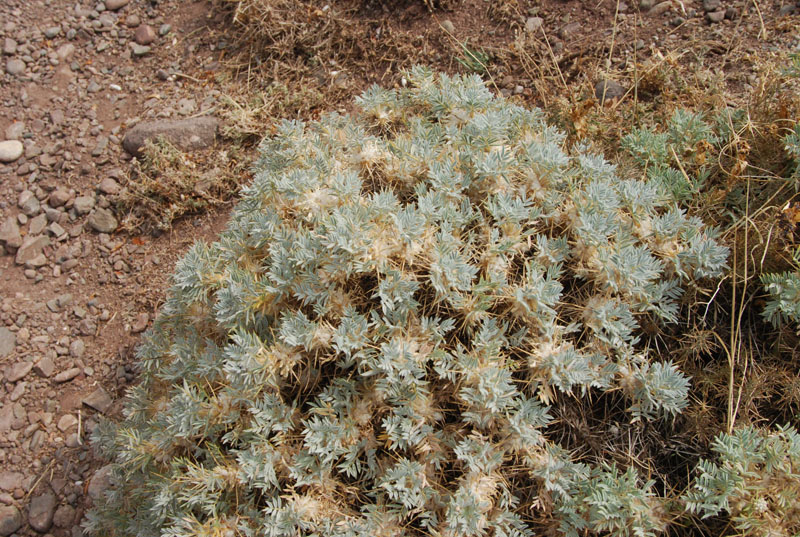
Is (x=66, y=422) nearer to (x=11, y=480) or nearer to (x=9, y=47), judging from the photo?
(x=11, y=480)

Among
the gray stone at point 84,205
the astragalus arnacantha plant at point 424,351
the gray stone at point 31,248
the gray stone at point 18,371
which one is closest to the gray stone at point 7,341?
the gray stone at point 18,371

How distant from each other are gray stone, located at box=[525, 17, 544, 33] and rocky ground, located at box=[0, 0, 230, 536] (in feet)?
7.24

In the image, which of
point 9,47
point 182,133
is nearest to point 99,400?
point 182,133

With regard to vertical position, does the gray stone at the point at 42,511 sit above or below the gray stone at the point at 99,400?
below

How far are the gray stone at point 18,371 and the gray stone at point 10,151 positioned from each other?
1.61 m

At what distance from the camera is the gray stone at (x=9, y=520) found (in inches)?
124

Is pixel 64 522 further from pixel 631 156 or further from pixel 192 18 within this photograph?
pixel 192 18

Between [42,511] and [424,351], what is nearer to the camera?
[424,351]

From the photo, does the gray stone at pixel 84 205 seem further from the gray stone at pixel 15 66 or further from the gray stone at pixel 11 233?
the gray stone at pixel 15 66

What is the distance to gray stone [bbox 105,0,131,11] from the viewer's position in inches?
195

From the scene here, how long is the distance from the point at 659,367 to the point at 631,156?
1.10 meters

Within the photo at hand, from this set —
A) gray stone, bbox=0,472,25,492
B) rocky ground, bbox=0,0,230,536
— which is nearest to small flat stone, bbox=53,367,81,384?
rocky ground, bbox=0,0,230,536

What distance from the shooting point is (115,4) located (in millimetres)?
4945

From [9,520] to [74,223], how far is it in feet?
6.13
